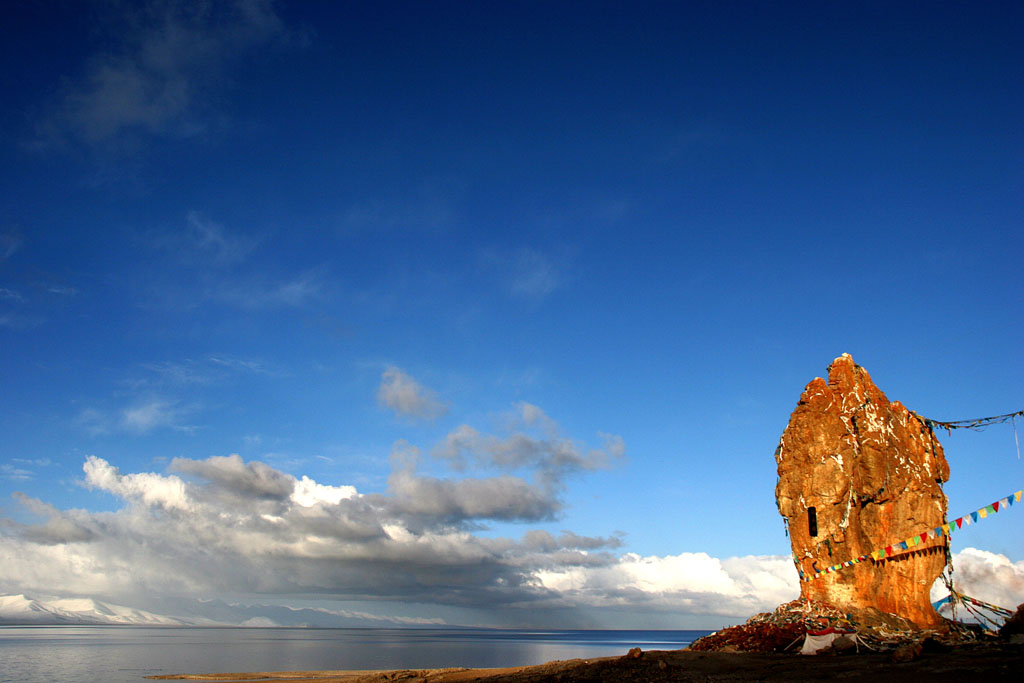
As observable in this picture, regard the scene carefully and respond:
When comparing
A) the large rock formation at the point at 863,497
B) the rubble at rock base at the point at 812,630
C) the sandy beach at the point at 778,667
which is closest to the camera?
the sandy beach at the point at 778,667

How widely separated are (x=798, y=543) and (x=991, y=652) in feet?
34.2

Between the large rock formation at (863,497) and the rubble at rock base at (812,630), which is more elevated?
the large rock formation at (863,497)

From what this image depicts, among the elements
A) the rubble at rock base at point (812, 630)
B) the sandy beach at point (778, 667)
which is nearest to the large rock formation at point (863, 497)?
the rubble at rock base at point (812, 630)

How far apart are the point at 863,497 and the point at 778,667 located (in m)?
10.0

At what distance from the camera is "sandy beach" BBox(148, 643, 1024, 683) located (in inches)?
691

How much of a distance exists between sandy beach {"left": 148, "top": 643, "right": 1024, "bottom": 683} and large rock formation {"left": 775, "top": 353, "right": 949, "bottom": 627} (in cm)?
549

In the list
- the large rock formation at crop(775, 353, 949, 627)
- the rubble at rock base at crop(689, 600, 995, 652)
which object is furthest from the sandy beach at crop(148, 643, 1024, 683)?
the large rock formation at crop(775, 353, 949, 627)

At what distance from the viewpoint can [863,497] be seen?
28703 mm

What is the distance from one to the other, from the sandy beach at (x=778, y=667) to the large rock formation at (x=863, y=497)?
5.49 metres

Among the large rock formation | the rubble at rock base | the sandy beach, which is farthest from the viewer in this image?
the large rock formation

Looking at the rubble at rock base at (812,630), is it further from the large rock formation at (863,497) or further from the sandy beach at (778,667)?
the sandy beach at (778,667)

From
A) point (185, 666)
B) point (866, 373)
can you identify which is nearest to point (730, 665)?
point (866, 373)

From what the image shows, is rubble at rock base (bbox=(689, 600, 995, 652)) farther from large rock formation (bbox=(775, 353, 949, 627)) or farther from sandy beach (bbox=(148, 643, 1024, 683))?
sandy beach (bbox=(148, 643, 1024, 683))

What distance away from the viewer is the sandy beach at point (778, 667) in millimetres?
17562
